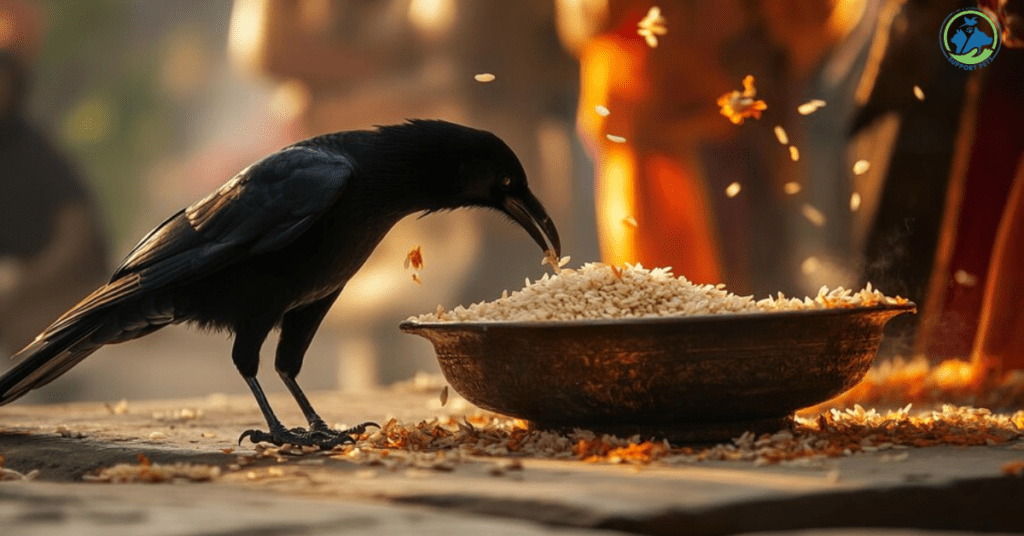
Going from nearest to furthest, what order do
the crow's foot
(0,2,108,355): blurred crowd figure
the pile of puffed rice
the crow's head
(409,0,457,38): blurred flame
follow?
the pile of puffed rice < the crow's foot < the crow's head < (409,0,457,38): blurred flame < (0,2,108,355): blurred crowd figure

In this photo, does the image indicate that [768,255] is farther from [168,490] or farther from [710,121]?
[168,490]

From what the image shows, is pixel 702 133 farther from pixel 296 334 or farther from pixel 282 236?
pixel 282 236

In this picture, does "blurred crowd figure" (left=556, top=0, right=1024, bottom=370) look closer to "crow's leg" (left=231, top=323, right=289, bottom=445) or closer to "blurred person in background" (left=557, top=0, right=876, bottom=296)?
"blurred person in background" (left=557, top=0, right=876, bottom=296)

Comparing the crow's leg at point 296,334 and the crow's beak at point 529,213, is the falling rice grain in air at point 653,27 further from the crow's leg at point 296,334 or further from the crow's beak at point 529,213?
the crow's leg at point 296,334

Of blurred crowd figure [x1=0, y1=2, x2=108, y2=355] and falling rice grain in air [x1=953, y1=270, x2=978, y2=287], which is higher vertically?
blurred crowd figure [x1=0, y1=2, x2=108, y2=355]

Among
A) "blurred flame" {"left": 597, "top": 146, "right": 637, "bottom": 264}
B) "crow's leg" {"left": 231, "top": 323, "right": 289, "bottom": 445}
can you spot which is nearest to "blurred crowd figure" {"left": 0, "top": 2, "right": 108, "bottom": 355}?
"blurred flame" {"left": 597, "top": 146, "right": 637, "bottom": 264}

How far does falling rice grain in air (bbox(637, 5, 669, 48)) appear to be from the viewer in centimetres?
525

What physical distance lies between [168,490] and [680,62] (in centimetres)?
392

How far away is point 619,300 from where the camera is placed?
3.14 metres

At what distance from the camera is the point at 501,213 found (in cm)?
361

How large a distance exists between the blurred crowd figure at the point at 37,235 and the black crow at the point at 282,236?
18.8 ft

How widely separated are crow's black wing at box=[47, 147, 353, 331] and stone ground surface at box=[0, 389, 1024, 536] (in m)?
0.52

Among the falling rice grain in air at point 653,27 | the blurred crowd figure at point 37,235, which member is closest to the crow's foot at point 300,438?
the falling rice grain in air at point 653,27

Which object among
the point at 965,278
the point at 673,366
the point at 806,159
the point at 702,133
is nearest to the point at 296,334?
the point at 673,366
